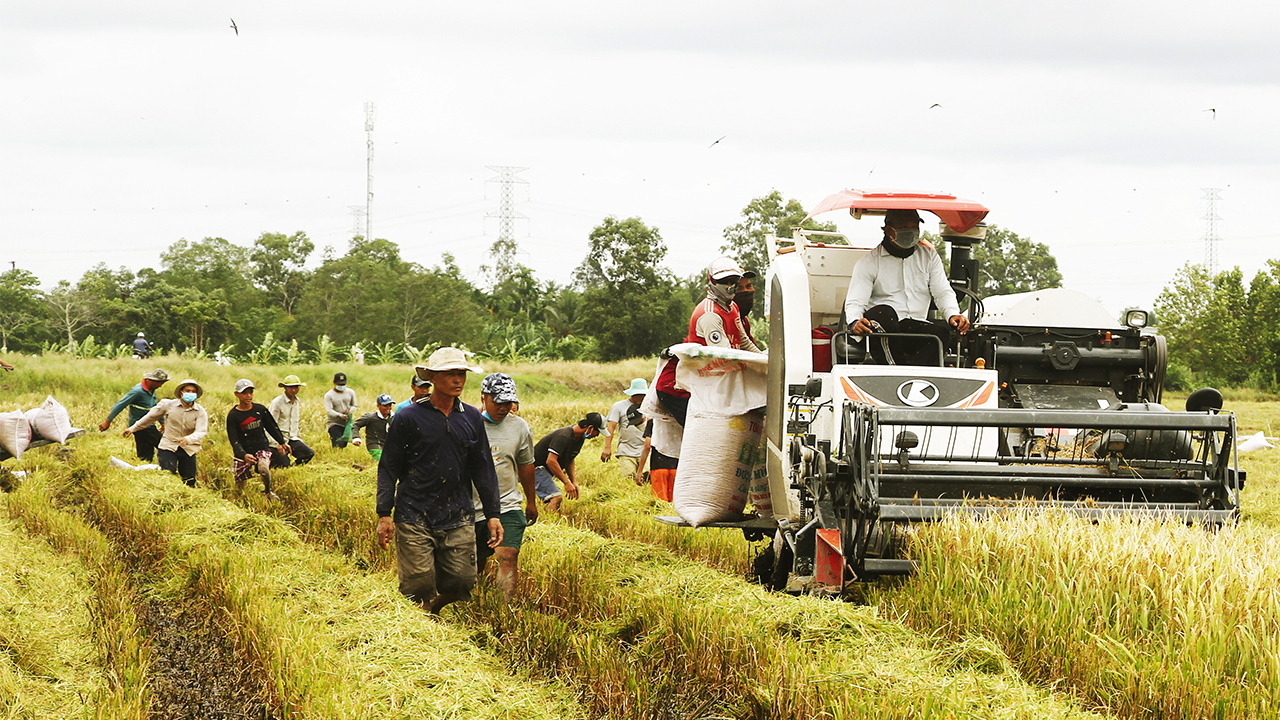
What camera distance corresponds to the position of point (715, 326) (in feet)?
25.0

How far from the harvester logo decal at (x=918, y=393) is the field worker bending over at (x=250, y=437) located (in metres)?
8.12

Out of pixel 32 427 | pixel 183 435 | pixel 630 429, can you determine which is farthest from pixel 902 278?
pixel 32 427

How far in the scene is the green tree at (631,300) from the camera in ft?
148

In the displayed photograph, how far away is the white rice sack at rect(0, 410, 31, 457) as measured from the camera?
11836 mm

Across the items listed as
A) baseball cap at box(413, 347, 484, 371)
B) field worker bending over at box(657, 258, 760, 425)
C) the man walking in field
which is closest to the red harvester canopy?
field worker bending over at box(657, 258, 760, 425)

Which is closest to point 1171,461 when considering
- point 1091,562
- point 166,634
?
point 1091,562

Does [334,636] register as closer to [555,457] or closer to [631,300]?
[555,457]

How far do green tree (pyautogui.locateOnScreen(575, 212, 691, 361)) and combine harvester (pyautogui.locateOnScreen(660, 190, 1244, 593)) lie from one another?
120 feet

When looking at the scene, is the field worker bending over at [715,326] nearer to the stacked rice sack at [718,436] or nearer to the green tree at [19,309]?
the stacked rice sack at [718,436]

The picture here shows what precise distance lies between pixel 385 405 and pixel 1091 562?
9.70 meters

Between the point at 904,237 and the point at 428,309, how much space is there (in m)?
42.6

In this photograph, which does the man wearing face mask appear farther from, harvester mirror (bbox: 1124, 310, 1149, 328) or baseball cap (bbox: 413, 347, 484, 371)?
baseball cap (bbox: 413, 347, 484, 371)

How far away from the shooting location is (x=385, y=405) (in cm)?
1349

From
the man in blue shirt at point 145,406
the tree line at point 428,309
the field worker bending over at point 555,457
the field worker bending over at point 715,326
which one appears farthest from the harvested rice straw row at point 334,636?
the tree line at point 428,309
